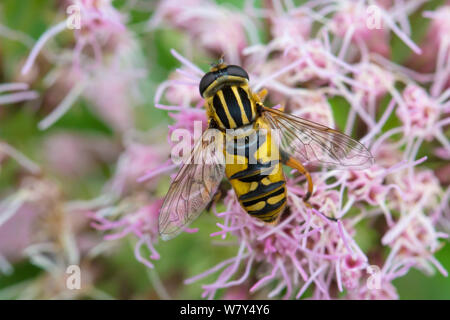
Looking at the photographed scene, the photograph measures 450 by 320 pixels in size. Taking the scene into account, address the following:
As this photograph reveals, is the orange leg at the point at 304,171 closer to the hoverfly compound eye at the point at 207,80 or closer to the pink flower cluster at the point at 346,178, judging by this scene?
the pink flower cluster at the point at 346,178

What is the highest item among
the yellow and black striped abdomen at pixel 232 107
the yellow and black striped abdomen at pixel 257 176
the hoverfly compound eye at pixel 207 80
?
the hoverfly compound eye at pixel 207 80

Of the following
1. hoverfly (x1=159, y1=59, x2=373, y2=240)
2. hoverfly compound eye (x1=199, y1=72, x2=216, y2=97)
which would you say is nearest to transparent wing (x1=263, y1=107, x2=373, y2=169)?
hoverfly (x1=159, y1=59, x2=373, y2=240)

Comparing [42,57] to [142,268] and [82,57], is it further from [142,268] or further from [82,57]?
→ [142,268]

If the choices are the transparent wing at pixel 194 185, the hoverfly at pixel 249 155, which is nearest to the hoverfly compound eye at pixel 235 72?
the hoverfly at pixel 249 155

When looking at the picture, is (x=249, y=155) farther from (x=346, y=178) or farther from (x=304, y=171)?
(x=346, y=178)

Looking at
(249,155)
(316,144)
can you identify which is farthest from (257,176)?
(316,144)

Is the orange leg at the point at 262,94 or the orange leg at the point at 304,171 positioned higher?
the orange leg at the point at 262,94

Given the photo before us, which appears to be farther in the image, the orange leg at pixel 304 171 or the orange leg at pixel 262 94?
the orange leg at pixel 262 94
